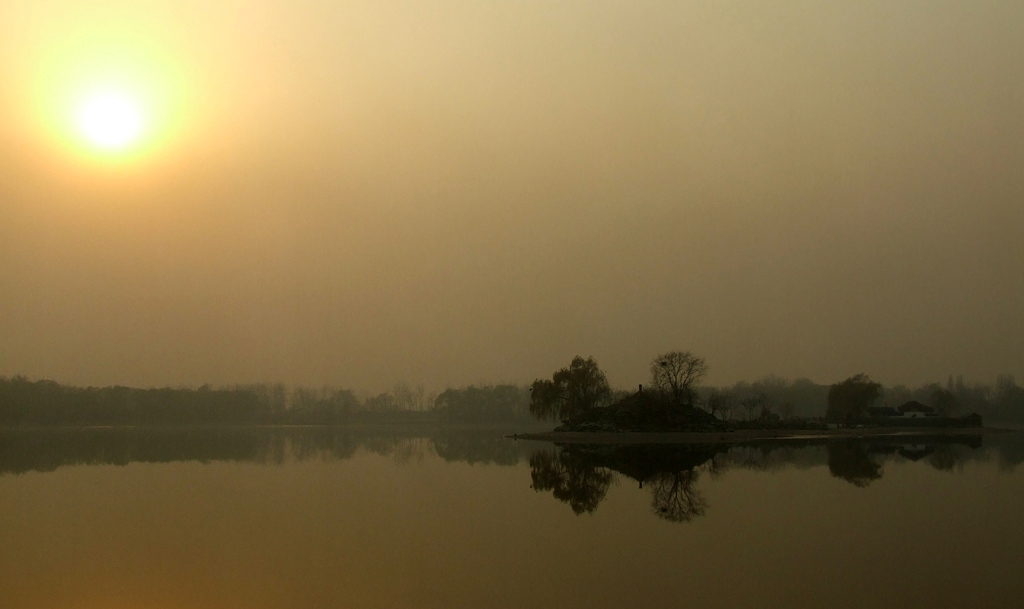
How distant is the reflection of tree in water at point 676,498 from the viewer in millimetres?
23513

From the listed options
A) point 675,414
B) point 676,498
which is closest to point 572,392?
point 675,414

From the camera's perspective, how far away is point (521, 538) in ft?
65.6

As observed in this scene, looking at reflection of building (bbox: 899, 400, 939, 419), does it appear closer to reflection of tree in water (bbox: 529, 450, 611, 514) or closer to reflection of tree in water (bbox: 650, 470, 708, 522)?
reflection of tree in water (bbox: 529, 450, 611, 514)

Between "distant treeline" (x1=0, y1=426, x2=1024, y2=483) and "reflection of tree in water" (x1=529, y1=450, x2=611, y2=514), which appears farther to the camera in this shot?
"distant treeline" (x1=0, y1=426, x2=1024, y2=483)

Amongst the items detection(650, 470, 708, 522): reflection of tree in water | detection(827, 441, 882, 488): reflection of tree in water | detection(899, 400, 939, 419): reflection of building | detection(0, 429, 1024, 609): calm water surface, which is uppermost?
detection(899, 400, 939, 419): reflection of building

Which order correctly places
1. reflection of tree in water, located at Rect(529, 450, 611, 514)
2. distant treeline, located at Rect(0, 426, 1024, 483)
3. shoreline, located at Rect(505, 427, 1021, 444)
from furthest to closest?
shoreline, located at Rect(505, 427, 1021, 444), distant treeline, located at Rect(0, 426, 1024, 483), reflection of tree in water, located at Rect(529, 450, 611, 514)

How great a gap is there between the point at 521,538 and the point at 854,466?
24.4m

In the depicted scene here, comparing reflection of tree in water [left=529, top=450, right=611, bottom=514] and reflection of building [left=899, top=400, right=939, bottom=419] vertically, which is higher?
reflection of building [left=899, top=400, right=939, bottom=419]

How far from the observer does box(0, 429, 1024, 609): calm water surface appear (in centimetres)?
1439

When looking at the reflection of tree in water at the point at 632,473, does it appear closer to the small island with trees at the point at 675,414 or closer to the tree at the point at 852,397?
the small island with trees at the point at 675,414

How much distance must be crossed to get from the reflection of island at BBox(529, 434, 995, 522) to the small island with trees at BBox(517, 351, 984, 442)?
27.5 ft

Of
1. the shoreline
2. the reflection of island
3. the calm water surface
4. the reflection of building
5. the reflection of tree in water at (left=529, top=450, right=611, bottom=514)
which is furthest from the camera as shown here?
the reflection of building

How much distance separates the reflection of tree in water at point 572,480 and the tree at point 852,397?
60.8 meters

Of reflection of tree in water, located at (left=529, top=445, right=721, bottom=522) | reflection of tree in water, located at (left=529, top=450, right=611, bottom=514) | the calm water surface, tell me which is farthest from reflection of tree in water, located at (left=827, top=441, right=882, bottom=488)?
reflection of tree in water, located at (left=529, top=450, right=611, bottom=514)
